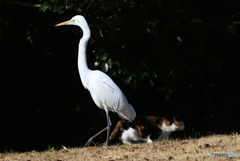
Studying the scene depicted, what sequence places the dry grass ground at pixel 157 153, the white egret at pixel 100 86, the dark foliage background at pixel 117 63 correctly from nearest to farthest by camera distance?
1. the dry grass ground at pixel 157 153
2. the dark foliage background at pixel 117 63
3. the white egret at pixel 100 86

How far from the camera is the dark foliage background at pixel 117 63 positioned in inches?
193

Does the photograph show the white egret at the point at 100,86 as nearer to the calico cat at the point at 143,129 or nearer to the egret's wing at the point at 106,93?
the egret's wing at the point at 106,93

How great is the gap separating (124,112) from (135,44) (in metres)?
1.16

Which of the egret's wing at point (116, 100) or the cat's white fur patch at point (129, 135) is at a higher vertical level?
the egret's wing at point (116, 100)

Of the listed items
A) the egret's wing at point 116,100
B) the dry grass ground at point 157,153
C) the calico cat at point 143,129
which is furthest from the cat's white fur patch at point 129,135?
the dry grass ground at point 157,153

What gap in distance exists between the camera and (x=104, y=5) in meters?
4.60

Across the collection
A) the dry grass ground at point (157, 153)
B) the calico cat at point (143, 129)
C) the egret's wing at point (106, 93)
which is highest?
the egret's wing at point (106, 93)

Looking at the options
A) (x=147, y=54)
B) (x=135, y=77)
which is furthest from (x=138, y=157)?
(x=147, y=54)

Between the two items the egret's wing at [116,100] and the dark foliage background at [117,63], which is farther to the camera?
the egret's wing at [116,100]

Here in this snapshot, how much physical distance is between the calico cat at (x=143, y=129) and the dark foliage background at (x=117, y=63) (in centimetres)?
46

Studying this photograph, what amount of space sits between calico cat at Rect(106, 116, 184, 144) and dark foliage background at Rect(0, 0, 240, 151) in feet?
1.51

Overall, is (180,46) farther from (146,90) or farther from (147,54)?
(146,90)

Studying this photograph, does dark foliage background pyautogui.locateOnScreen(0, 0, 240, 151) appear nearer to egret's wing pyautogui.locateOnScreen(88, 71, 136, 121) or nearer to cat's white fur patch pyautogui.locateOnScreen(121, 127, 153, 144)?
egret's wing pyautogui.locateOnScreen(88, 71, 136, 121)

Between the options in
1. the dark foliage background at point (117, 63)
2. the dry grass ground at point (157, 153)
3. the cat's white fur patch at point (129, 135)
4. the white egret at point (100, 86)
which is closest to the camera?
the dry grass ground at point (157, 153)
